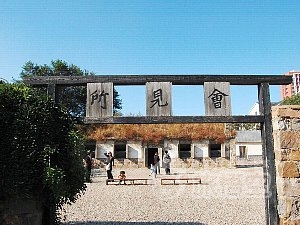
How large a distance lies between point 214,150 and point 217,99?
21463 millimetres

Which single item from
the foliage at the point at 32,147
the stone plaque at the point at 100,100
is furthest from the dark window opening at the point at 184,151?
the foliage at the point at 32,147

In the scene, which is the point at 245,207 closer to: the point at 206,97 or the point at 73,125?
the point at 206,97

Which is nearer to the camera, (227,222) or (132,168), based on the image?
(227,222)

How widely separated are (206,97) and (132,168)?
2089cm

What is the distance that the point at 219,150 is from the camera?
26734 millimetres

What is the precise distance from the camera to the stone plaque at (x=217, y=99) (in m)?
6.03

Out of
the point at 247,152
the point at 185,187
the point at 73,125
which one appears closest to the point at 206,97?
the point at 73,125

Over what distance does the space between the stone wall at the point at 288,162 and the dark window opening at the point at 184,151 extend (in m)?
21.5

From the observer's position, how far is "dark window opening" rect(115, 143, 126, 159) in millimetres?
26781

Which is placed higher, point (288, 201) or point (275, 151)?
point (275, 151)

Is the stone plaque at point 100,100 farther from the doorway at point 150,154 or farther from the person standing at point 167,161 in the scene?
the doorway at point 150,154

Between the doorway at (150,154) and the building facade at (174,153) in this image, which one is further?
the doorway at (150,154)

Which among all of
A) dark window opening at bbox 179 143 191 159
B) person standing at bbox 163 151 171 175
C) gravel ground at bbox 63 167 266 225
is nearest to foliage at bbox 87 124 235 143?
dark window opening at bbox 179 143 191 159

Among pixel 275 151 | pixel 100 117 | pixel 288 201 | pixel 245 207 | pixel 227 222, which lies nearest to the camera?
pixel 288 201
